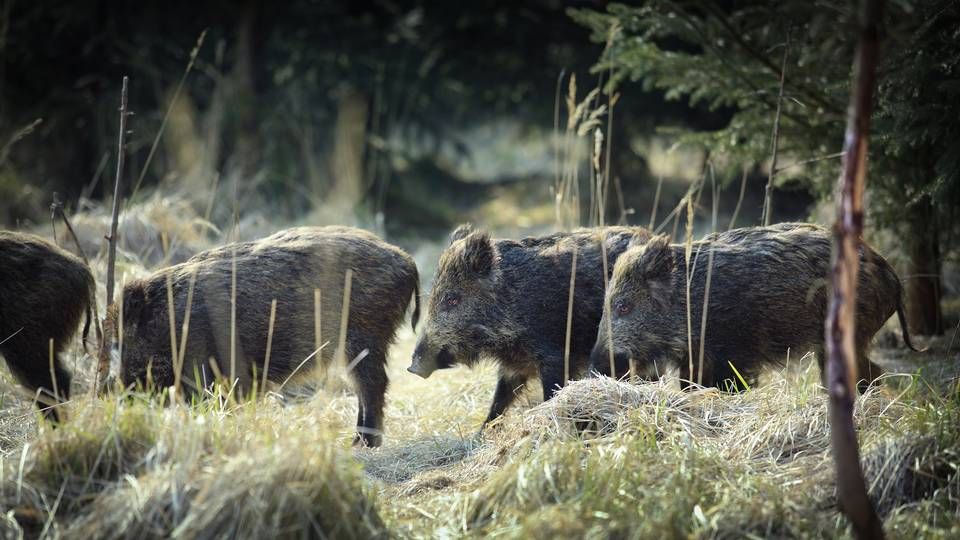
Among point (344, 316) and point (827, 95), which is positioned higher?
point (827, 95)

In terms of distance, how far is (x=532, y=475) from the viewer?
3613 millimetres

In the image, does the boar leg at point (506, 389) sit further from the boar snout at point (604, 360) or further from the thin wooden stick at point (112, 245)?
the thin wooden stick at point (112, 245)

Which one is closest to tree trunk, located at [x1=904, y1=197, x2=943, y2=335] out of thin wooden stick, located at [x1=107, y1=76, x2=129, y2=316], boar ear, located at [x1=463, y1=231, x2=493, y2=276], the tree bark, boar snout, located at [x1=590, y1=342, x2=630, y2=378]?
boar snout, located at [x1=590, y1=342, x2=630, y2=378]

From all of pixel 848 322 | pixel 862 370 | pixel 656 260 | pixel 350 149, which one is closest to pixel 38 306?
pixel 656 260

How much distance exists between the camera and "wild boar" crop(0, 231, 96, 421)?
501 cm

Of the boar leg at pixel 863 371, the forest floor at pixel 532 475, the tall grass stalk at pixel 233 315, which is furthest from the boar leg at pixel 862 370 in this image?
the tall grass stalk at pixel 233 315

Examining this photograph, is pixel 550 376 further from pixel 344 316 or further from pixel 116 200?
pixel 116 200

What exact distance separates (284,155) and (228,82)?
3.39ft

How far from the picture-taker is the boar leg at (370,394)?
5160mm

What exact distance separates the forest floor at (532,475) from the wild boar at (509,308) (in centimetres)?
85

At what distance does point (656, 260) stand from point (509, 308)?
84cm

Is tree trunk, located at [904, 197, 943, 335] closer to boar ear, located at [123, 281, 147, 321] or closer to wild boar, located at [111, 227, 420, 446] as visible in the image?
wild boar, located at [111, 227, 420, 446]

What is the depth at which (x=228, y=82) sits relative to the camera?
1082 cm

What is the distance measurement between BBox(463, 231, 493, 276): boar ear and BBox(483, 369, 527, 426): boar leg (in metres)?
0.59
